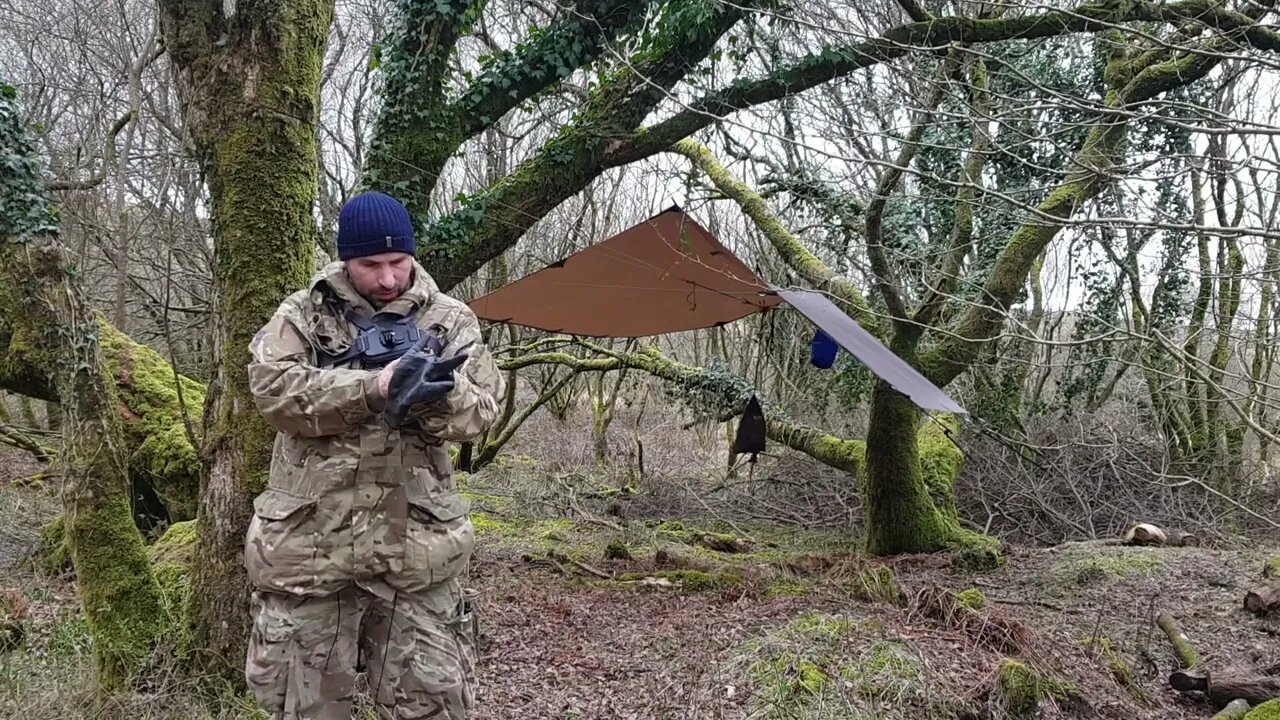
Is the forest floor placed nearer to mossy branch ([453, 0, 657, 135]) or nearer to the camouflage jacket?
the camouflage jacket

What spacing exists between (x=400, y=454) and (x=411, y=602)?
368 mm

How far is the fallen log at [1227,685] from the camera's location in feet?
9.30

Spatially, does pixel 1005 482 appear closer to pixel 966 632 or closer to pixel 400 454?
pixel 966 632

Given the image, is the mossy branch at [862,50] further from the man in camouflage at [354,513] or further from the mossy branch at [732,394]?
the mossy branch at [732,394]

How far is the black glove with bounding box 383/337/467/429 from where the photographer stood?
1739mm

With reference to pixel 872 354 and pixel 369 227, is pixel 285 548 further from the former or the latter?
pixel 872 354

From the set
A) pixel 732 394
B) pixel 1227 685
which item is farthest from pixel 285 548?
pixel 732 394

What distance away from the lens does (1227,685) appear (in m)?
2.93

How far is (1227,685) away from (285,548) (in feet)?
10.4

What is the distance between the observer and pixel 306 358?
1.99 metres

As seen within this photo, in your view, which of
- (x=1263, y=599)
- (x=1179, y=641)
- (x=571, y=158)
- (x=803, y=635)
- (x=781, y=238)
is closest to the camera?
(x=803, y=635)

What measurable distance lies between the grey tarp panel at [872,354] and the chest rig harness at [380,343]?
93.2 inches

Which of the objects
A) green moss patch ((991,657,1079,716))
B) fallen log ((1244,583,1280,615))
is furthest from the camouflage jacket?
fallen log ((1244,583,1280,615))

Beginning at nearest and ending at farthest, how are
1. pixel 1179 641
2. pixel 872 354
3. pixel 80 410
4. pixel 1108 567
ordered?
pixel 80 410 < pixel 1179 641 < pixel 872 354 < pixel 1108 567
